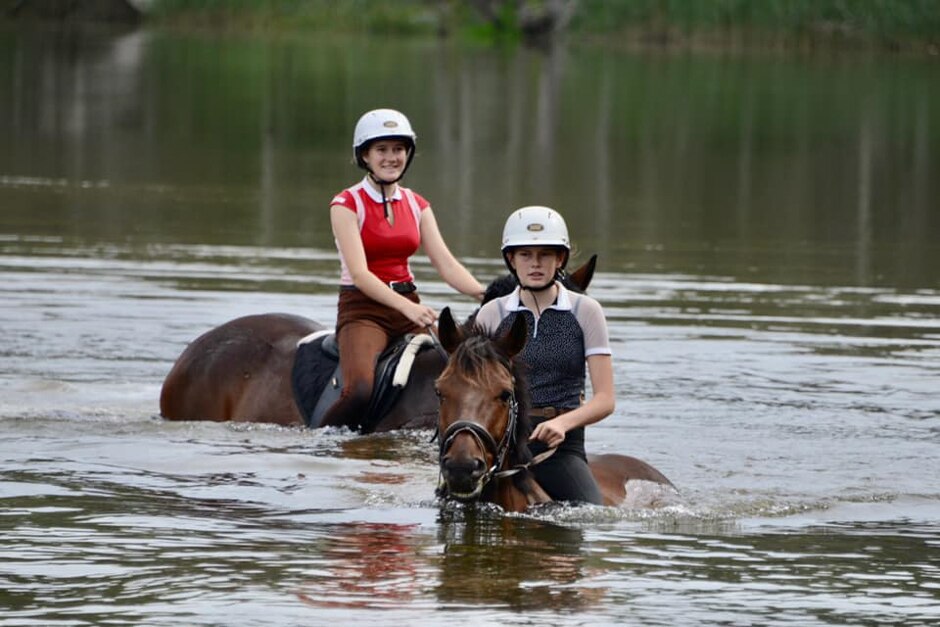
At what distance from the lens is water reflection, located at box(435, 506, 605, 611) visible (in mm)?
7348

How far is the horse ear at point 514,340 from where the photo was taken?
771 cm

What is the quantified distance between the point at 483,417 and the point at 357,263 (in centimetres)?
333

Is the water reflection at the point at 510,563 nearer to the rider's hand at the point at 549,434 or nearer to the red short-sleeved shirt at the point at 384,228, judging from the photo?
the rider's hand at the point at 549,434

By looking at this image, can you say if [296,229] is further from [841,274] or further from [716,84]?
[716,84]

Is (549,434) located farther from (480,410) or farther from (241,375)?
(241,375)

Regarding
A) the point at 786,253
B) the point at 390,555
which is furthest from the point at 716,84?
the point at 390,555

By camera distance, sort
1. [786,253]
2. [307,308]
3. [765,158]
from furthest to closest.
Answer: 1. [765,158]
2. [786,253]
3. [307,308]

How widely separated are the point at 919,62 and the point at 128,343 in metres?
43.2

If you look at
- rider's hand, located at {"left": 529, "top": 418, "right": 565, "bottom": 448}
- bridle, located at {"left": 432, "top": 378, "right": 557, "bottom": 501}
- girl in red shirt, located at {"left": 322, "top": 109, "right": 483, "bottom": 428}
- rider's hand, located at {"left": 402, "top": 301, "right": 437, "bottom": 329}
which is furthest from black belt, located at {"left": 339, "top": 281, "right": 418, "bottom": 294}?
rider's hand, located at {"left": 529, "top": 418, "right": 565, "bottom": 448}

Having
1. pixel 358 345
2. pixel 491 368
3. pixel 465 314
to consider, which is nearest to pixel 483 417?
pixel 491 368

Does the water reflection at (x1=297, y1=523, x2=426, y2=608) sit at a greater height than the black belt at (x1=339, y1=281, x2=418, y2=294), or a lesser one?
lesser

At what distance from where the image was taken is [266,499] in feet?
30.6

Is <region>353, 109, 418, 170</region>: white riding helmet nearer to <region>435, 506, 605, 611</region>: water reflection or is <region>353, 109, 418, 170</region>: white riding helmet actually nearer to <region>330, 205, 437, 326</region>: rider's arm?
<region>330, 205, 437, 326</region>: rider's arm

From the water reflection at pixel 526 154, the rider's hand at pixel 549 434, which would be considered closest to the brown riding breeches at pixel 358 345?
the rider's hand at pixel 549 434
